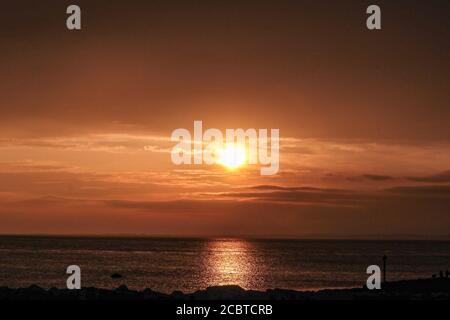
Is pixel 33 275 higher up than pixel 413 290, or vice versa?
pixel 413 290

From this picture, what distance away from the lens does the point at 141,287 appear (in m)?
85.9

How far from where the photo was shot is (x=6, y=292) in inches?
1484

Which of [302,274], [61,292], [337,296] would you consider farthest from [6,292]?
[302,274]

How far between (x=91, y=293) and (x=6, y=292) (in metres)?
4.75
